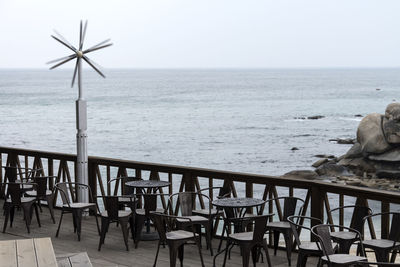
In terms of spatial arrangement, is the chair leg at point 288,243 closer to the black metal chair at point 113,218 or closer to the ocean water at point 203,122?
the black metal chair at point 113,218

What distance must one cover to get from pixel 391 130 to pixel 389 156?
48.3 inches

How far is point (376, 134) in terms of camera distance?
31797mm

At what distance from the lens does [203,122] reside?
211 feet

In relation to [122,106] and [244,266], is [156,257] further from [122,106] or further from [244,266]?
[122,106]

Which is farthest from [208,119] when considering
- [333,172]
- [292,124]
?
[333,172]

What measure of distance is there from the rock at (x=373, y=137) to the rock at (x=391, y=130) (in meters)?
0.22

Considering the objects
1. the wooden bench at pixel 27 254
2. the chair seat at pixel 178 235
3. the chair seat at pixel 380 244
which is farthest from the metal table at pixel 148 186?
the wooden bench at pixel 27 254

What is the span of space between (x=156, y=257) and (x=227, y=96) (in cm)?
8519

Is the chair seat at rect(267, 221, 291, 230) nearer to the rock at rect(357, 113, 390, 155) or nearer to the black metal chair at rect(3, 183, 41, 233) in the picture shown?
the black metal chair at rect(3, 183, 41, 233)

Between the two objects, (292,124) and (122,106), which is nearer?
(292,124)

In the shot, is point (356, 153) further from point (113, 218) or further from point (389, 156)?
point (113, 218)

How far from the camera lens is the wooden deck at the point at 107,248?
7699 mm

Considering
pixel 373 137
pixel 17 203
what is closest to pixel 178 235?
pixel 17 203

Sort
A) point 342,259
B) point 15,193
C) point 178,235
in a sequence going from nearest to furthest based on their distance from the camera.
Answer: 1. point 342,259
2. point 178,235
3. point 15,193
